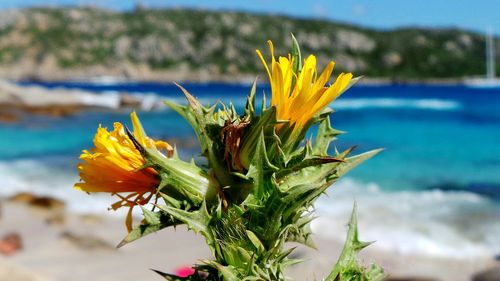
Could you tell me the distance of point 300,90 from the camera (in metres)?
0.76

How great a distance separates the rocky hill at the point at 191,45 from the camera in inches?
4678

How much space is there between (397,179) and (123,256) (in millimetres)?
10782

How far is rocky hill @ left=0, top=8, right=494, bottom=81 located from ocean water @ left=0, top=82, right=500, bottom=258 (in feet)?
277

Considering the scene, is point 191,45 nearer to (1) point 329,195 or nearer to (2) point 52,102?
(2) point 52,102

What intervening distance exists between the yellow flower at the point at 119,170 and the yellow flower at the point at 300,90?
0.21 meters

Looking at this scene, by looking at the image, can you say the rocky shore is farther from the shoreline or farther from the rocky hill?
the rocky hill

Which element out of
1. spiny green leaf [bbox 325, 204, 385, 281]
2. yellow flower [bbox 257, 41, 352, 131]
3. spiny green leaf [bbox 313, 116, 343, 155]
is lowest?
spiny green leaf [bbox 325, 204, 385, 281]

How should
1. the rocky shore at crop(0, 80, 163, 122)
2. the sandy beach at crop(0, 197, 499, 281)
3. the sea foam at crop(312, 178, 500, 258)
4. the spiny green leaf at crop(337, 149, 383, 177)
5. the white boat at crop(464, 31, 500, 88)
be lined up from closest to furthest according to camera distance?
1. the spiny green leaf at crop(337, 149, 383, 177)
2. the sandy beach at crop(0, 197, 499, 281)
3. the sea foam at crop(312, 178, 500, 258)
4. the rocky shore at crop(0, 80, 163, 122)
5. the white boat at crop(464, 31, 500, 88)

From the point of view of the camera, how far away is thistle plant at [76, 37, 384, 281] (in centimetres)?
75

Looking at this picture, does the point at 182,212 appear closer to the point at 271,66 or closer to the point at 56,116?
the point at 271,66

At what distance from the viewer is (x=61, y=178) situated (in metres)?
17.9

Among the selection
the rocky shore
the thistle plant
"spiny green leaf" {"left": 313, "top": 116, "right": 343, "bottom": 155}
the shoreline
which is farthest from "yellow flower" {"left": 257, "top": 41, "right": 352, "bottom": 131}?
the shoreline

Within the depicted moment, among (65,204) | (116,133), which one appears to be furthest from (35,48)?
(116,133)

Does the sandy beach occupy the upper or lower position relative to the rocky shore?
lower
